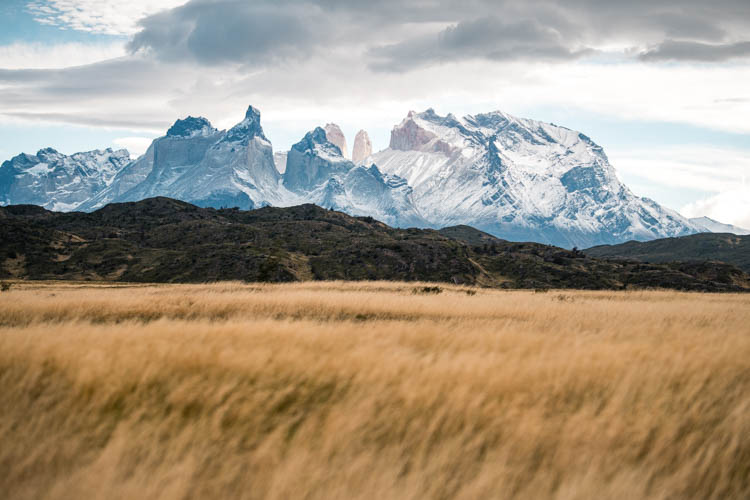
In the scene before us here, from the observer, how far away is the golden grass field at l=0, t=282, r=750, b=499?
6.04 metres

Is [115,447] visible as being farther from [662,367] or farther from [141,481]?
[662,367]

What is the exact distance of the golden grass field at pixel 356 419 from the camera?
19.8 feet

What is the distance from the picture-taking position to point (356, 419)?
6945mm

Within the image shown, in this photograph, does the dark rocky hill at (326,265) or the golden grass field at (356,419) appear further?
the dark rocky hill at (326,265)

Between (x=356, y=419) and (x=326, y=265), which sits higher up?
(x=356, y=419)

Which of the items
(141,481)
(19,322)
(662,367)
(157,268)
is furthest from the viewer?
(157,268)

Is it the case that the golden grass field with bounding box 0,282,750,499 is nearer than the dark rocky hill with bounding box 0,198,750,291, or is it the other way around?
the golden grass field with bounding box 0,282,750,499

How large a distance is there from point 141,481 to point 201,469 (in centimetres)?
60

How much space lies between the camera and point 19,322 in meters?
16.2

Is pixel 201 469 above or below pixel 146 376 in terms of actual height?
below

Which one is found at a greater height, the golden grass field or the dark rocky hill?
the golden grass field

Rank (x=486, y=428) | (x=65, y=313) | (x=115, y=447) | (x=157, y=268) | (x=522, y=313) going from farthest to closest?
1. (x=157, y=268)
2. (x=522, y=313)
3. (x=65, y=313)
4. (x=486, y=428)
5. (x=115, y=447)

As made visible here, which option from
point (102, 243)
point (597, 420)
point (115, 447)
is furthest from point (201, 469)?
point (102, 243)

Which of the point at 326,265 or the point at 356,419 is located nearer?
the point at 356,419
